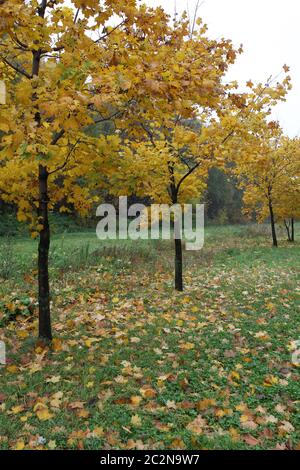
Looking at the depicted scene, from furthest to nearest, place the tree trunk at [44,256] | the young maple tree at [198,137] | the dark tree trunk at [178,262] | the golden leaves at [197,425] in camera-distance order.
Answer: the dark tree trunk at [178,262] < the young maple tree at [198,137] < the tree trunk at [44,256] < the golden leaves at [197,425]

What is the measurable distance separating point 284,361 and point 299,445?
1.70 m

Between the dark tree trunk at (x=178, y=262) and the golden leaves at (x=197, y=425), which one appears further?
the dark tree trunk at (x=178, y=262)

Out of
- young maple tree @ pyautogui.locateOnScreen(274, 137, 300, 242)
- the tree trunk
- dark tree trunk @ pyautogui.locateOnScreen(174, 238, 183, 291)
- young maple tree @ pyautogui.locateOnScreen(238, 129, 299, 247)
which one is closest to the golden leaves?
the tree trunk

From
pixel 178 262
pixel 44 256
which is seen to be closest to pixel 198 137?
pixel 178 262

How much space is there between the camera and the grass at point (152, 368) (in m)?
3.37

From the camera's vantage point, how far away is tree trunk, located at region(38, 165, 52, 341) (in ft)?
16.4

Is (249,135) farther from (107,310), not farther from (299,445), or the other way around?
(299,445)

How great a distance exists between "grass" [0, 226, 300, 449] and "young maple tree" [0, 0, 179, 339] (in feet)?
3.30

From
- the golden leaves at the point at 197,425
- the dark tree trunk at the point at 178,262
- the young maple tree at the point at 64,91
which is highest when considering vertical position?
the young maple tree at the point at 64,91

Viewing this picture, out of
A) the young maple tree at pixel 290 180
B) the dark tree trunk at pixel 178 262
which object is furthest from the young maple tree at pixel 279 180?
the dark tree trunk at pixel 178 262

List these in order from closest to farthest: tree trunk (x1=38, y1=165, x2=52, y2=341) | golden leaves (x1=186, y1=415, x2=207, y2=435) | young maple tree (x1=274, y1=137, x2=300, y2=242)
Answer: golden leaves (x1=186, y1=415, x2=207, y2=435) → tree trunk (x1=38, y1=165, x2=52, y2=341) → young maple tree (x1=274, y1=137, x2=300, y2=242)

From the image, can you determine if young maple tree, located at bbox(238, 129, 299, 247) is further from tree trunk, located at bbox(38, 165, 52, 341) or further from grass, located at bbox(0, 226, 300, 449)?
tree trunk, located at bbox(38, 165, 52, 341)

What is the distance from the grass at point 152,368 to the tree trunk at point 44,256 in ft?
0.93

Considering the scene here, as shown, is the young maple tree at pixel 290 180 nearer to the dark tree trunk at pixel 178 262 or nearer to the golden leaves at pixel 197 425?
the dark tree trunk at pixel 178 262
